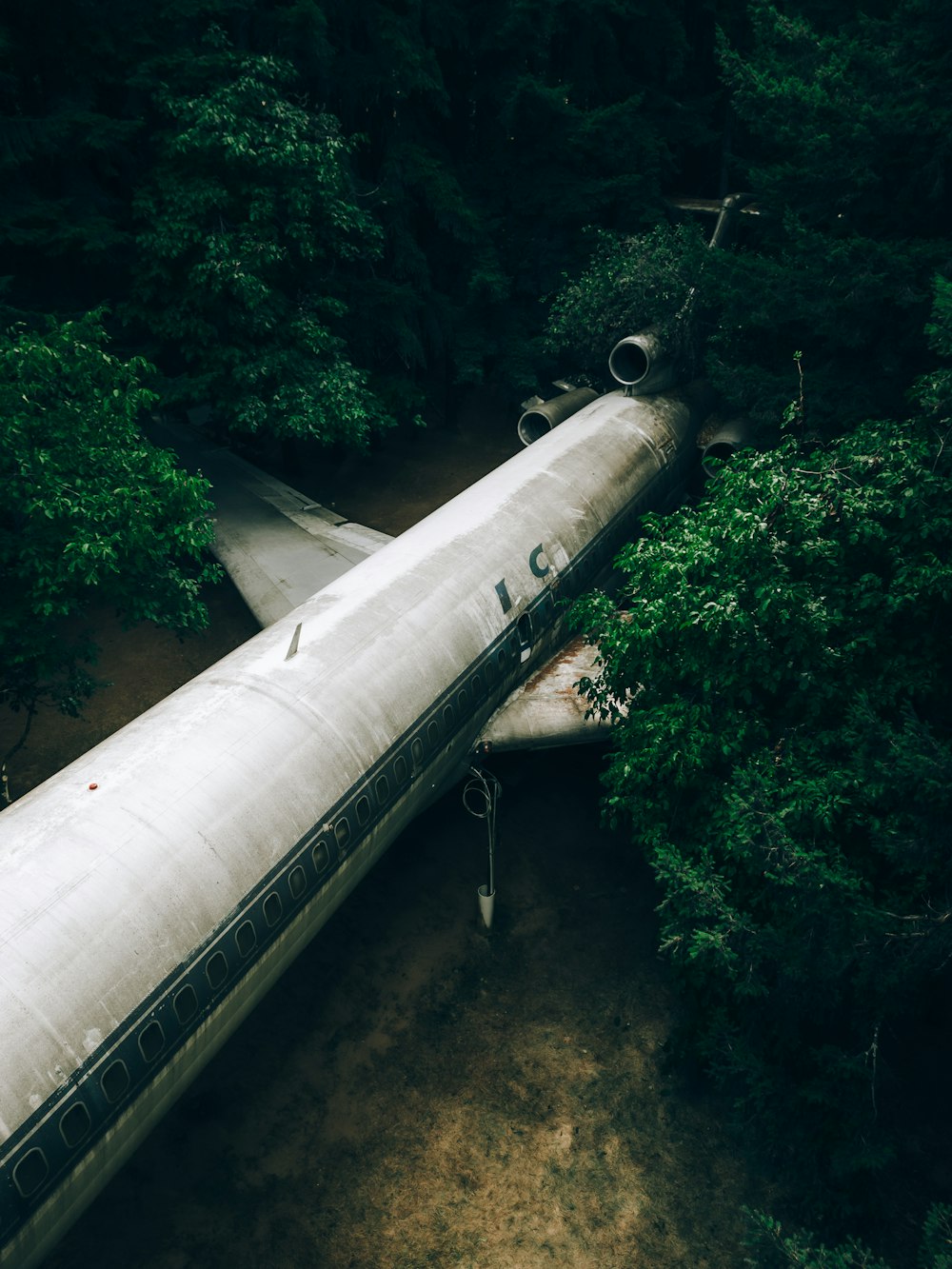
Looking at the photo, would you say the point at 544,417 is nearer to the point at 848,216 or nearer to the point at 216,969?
the point at 848,216

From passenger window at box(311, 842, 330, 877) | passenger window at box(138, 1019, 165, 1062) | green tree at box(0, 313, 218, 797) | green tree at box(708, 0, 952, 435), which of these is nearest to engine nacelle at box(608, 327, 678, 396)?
green tree at box(708, 0, 952, 435)

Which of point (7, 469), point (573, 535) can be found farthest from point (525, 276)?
point (7, 469)

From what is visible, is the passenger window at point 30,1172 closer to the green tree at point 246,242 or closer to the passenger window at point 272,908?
the passenger window at point 272,908

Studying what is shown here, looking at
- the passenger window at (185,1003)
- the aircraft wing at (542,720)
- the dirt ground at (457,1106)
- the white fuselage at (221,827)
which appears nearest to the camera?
the white fuselage at (221,827)

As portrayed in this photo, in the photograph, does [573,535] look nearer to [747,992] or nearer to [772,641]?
[772,641]

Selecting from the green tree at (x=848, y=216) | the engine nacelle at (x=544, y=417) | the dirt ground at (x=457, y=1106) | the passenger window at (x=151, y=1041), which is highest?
the green tree at (x=848, y=216)

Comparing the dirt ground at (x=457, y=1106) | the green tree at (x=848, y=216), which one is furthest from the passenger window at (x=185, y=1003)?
the green tree at (x=848, y=216)

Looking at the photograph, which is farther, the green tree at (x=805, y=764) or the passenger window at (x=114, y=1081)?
the green tree at (x=805, y=764)
